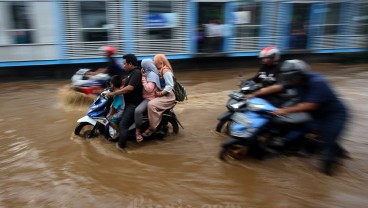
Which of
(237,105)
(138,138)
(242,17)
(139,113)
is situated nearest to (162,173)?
(138,138)

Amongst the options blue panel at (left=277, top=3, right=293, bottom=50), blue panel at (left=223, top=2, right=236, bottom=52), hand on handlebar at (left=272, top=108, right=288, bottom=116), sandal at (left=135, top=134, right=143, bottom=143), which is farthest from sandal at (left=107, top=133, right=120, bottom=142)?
blue panel at (left=277, top=3, right=293, bottom=50)

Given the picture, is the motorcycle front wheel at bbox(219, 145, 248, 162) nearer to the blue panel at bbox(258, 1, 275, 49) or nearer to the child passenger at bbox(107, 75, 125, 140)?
the child passenger at bbox(107, 75, 125, 140)

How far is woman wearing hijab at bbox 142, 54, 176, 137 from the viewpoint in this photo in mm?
4926

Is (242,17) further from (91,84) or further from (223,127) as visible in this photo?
(223,127)

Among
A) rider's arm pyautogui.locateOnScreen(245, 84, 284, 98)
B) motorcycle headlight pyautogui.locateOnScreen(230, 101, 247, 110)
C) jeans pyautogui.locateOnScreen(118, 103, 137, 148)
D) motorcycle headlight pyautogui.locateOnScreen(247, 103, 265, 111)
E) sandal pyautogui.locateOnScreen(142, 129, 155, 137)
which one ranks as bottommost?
sandal pyautogui.locateOnScreen(142, 129, 155, 137)

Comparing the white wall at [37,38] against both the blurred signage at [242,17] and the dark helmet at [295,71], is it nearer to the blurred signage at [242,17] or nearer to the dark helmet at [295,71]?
the blurred signage at [242,17]

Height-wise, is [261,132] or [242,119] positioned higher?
[242,119]

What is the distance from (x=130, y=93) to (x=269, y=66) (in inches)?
91.1

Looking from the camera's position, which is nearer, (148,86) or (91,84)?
(148,86)

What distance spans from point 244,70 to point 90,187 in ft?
32.0

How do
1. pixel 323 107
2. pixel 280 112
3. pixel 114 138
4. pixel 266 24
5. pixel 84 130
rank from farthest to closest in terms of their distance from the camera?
1. pixel 266 24
2. pixel 84 130
3. pixel 114 138
4. pixel 280 112
5. pixel 323 107

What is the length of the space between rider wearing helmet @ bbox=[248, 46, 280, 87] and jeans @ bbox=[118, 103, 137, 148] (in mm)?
2157

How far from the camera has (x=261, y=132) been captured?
14.1 feet

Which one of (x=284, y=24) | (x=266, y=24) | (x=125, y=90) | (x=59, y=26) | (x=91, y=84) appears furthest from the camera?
(x=284, y=24)
